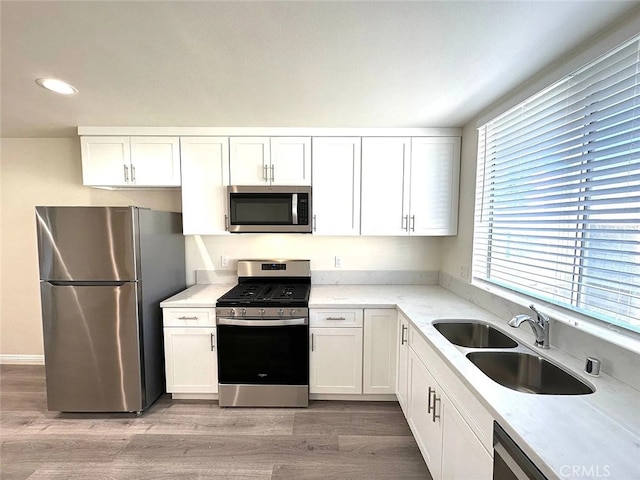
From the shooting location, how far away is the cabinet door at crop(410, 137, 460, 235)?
8.20 feet

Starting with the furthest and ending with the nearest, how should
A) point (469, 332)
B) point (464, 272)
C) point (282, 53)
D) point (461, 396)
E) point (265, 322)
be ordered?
point (464, 272) < point (265, 322) < point (469, 332) < point (282, 53) < point (461, 396)

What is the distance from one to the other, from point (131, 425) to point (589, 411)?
276 centimetres

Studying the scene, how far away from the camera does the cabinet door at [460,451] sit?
1061 mm

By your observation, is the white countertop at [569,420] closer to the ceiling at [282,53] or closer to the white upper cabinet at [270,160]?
the ceiling at [282,53]

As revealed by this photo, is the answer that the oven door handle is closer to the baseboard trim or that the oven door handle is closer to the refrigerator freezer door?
the refrigerator freezer door

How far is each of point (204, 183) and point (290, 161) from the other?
2.63 feet

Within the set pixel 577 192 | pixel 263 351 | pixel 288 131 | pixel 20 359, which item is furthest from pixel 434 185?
pixel 20 359

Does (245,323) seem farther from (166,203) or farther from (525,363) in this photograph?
(525,363)

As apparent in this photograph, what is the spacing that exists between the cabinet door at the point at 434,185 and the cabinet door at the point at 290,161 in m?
0.96

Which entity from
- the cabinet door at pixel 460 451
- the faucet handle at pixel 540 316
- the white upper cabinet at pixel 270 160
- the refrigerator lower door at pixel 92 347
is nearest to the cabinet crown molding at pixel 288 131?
the white upper cabinet at pixel 270 160

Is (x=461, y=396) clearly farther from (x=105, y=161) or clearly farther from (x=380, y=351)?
(x=105, y=161)

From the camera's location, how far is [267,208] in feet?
8.14

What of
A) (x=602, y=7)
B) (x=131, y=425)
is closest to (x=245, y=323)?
(x=131, y=425)

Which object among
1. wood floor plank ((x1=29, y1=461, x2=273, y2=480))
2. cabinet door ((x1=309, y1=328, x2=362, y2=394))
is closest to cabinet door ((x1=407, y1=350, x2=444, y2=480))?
cabinet door ((x1=309, y1=328, x2=362, y2=394))
